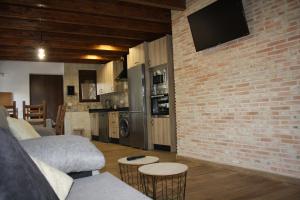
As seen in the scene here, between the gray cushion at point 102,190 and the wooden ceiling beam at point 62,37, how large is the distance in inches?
190

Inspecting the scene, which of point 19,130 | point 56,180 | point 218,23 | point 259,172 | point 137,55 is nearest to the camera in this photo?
point 56,180

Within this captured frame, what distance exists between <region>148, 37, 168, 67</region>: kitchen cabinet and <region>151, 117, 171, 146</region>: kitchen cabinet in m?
1.21

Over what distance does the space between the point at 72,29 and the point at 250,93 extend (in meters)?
3.70

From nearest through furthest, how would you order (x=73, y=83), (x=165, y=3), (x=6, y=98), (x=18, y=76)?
(x=165, y=3), (x=6, y=98), (x=18, y=76), (x=73, y=83)

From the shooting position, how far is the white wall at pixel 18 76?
767 centimetres

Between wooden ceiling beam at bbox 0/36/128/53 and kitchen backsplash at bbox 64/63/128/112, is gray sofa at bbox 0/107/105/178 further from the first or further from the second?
kitchen backsplash at bbox 64/63/128/112

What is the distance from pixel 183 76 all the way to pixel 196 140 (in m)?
1.07

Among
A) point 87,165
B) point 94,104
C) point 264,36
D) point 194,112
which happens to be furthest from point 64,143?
point 94,104

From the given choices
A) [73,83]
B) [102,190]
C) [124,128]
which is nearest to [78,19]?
[124,128]

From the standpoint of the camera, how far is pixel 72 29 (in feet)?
16.6

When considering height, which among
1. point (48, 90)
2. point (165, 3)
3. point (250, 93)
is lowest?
point (250, 93)

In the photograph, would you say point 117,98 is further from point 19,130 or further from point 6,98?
point 19,130

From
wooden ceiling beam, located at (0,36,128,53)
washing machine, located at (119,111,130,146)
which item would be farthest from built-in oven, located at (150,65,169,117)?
wooden ceiling beam, located at (0,36,128,53)

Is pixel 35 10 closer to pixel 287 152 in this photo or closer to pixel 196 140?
pixel 196 140
